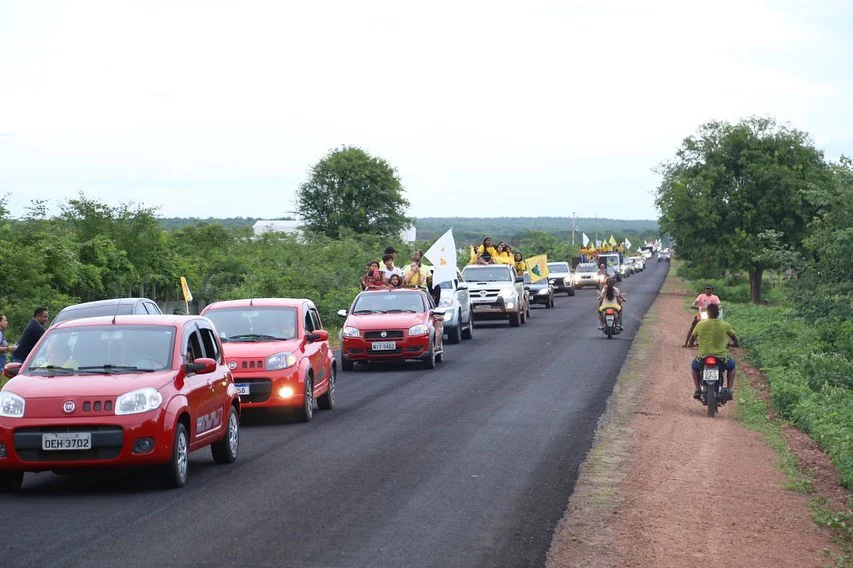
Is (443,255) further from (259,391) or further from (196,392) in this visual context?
(196,392)

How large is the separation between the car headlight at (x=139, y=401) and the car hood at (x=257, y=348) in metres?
5.53

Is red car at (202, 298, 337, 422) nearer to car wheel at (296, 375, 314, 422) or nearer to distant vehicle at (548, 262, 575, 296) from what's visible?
car wheel at (296, 375, 314, 422)

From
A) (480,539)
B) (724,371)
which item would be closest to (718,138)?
(724,371)

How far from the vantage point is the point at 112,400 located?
428 inches

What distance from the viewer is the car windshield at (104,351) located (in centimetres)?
1154

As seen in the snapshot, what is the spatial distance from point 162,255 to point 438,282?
12.3 m

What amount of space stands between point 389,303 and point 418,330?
4.55 ft

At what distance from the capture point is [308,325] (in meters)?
18.2

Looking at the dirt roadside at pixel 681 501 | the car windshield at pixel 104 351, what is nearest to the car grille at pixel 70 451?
the car windshield at pixel 104 351

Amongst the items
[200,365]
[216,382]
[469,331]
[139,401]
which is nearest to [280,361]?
[216,382]

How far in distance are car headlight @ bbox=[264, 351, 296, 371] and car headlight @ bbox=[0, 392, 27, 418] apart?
5.91 m

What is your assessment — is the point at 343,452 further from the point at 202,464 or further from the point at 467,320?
the point at 467,320

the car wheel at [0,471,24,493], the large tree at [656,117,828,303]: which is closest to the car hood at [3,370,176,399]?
the car wheel at [0,471,24,493]

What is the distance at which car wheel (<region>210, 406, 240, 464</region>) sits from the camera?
12898 mm
